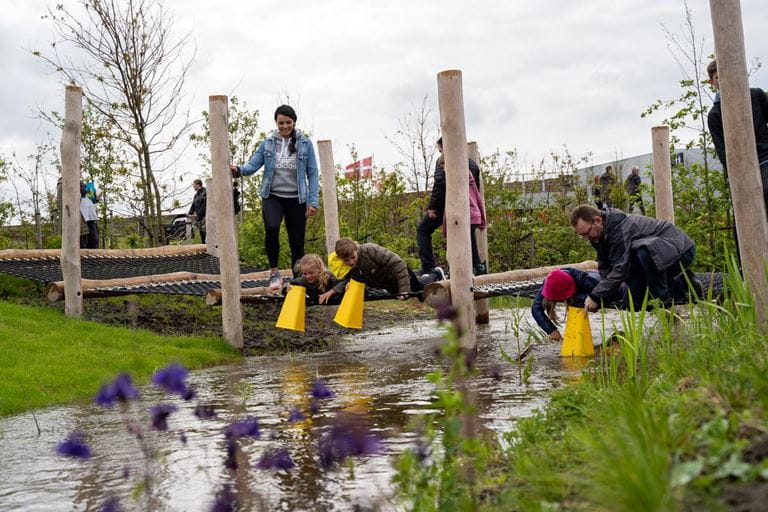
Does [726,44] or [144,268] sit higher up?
[726,44]

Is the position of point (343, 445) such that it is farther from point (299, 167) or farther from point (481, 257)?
point (481, 257)

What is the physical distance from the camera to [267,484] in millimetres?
3549

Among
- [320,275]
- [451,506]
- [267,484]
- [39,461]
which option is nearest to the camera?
[451,506]

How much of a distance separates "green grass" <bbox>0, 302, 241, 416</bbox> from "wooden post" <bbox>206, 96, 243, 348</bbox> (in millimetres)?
605

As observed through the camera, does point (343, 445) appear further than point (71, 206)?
No

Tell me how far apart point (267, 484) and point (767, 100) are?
181 inches

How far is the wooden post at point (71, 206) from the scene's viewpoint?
9.45m

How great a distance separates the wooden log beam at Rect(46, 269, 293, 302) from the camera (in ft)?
31.4

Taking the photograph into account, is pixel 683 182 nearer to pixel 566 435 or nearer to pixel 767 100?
pixel 767 100

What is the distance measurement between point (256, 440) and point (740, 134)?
9.99ft

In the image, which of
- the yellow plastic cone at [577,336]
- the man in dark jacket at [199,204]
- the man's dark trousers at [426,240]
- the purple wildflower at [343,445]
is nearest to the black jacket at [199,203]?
the man in dark jacket at [199,204]

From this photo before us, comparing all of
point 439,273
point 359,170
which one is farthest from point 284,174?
point 359,170

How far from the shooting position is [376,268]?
832 cm

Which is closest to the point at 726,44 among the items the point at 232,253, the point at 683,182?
the point at 232,253
